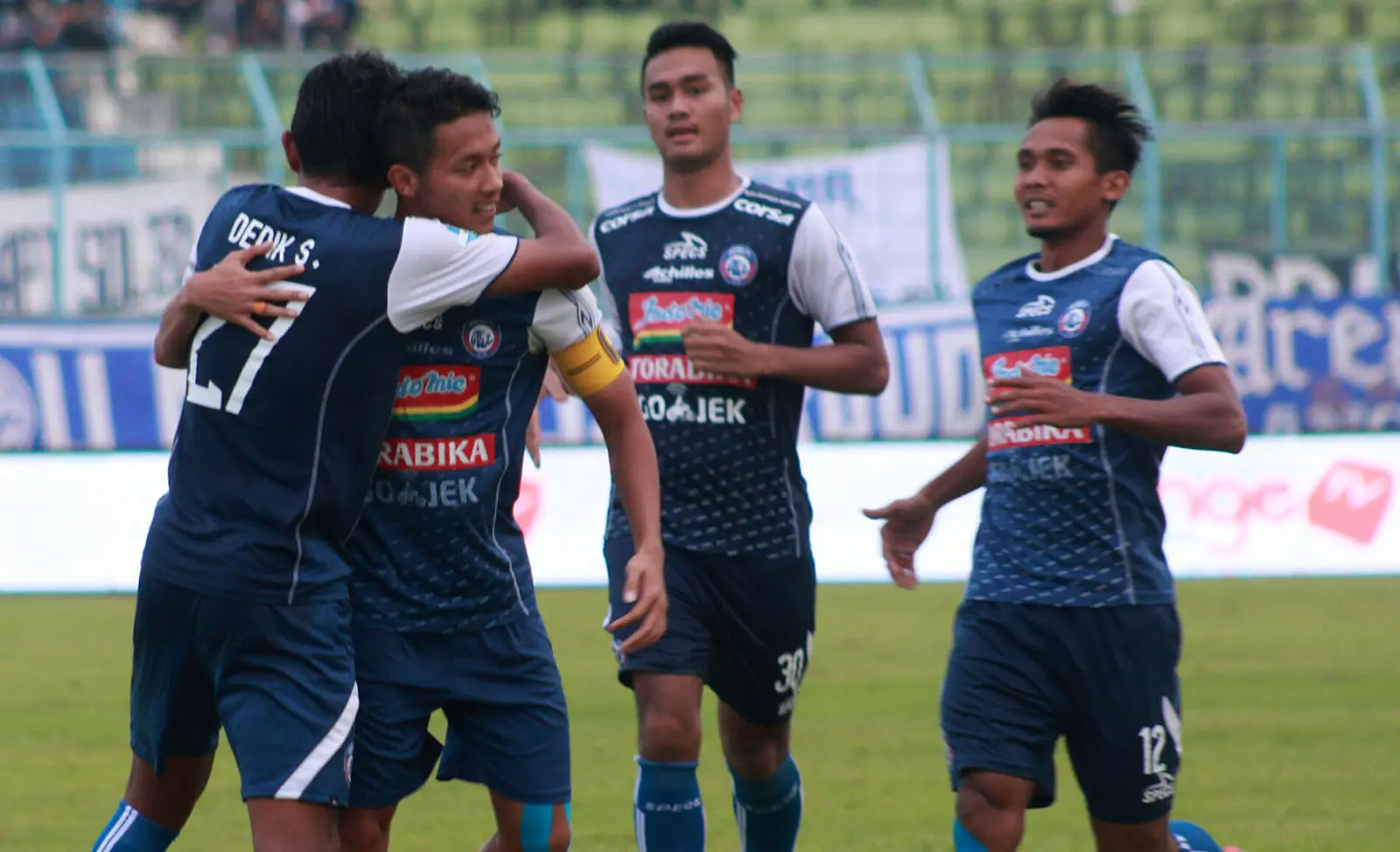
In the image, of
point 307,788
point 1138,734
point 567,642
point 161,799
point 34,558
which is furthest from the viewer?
point 34,558

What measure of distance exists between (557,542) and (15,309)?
15.7ft

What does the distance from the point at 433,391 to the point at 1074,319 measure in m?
1.61

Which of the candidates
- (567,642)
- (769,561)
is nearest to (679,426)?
(769,561)

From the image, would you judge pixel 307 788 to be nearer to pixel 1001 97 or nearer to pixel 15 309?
pixel 15 309

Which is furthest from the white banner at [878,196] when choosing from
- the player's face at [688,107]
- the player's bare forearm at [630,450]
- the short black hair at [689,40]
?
the player's bare forearm at [630,450]

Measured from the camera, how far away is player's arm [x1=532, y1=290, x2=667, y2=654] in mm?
4113

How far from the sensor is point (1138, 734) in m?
4.69

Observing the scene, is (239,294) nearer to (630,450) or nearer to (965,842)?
(630,450)

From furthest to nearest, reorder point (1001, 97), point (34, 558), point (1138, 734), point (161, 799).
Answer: point (1001, 97)
point (34, 558)
point (1138, 734)
point (161, 799)

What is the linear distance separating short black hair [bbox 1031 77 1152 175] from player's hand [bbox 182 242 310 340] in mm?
2182

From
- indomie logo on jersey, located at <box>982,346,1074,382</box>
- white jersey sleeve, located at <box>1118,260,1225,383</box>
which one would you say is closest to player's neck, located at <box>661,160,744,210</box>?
indomie logo on jersey, located at <box>982,346,1074,382</box>

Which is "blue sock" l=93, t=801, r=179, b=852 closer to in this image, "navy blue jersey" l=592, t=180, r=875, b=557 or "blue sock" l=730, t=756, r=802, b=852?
"navy blue jersey" l=592, t=180, r=875, b=557

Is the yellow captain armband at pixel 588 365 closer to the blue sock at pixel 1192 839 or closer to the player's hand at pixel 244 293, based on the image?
the player's hand at pixel 244 293

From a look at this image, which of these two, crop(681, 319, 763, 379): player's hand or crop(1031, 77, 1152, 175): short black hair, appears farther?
crop(681, 319, 763, 379): player's hand
